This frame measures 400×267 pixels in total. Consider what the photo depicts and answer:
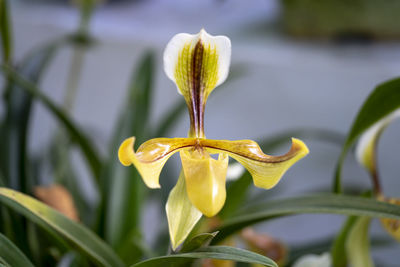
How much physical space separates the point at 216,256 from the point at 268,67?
0.79 metres

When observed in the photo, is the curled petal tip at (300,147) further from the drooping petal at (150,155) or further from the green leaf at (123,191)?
the green leaf at (123,191)

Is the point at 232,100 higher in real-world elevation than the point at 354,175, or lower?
higher

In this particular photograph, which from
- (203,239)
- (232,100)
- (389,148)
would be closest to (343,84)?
(389,148)

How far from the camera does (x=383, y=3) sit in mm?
930

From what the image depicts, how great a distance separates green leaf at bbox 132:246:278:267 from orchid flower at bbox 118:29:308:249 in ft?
0.05

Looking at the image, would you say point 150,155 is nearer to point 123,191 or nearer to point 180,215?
point 180,215

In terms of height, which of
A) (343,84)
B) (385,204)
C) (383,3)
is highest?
(383,3)

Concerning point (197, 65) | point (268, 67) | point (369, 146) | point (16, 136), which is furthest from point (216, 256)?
point (268, 67)

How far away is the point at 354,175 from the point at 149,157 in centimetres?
81

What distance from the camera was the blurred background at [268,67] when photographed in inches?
38.0

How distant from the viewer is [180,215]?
33cm

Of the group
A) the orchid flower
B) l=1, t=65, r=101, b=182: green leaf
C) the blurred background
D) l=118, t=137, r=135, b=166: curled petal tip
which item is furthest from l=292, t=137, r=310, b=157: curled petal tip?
the blurred background

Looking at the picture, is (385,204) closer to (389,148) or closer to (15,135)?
(15,135)

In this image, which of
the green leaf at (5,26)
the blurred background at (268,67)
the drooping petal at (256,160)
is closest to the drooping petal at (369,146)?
the drooping petal at (256,160)
